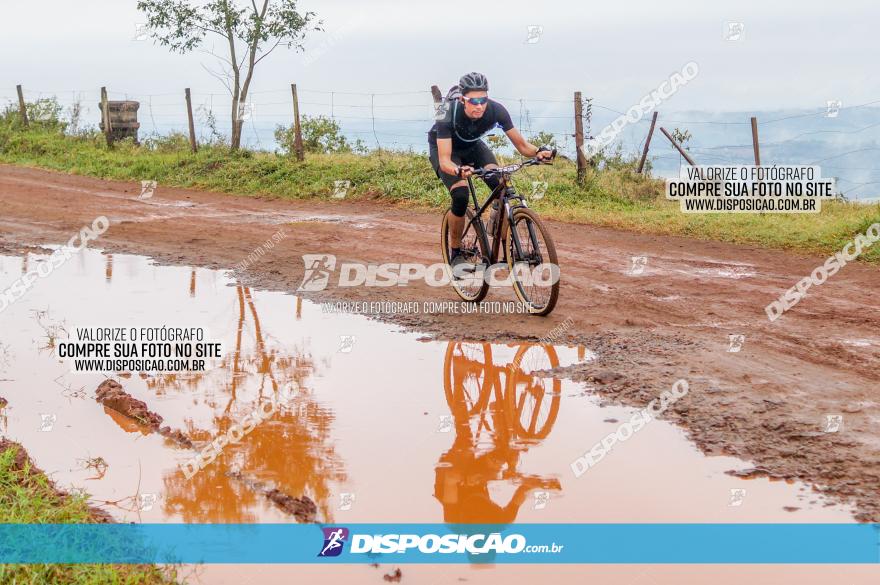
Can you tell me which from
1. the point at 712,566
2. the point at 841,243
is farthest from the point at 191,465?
the point at 841,243

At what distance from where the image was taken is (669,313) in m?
8.52

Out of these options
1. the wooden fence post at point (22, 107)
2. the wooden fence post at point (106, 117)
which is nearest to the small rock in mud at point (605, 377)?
the wooden fence post at point (106, 117)

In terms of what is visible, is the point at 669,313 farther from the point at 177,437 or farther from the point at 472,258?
the point at 177,437

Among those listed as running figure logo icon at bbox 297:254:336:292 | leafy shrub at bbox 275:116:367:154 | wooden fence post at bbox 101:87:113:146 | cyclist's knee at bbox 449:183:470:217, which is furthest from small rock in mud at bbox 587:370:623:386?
wooden fence post at bbox 101:87:113:146

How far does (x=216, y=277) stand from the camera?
10789 mm

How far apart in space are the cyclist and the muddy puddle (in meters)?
1.56

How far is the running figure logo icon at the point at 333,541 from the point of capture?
4156 mm

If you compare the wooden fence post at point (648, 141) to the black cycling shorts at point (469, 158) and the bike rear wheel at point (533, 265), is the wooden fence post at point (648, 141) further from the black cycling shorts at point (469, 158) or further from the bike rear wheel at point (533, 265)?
the bike rear wheel at point (533, 265)

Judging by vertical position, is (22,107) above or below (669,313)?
above

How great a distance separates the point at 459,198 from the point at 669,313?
2.29 meters

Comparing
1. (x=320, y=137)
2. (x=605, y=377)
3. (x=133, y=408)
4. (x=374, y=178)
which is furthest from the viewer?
(x=320, y=137)

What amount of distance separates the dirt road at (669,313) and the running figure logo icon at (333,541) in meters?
2.26

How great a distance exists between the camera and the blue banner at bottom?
4.05 metres

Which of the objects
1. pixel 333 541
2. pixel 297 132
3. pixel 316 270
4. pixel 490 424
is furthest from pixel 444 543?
pixel 297 132
